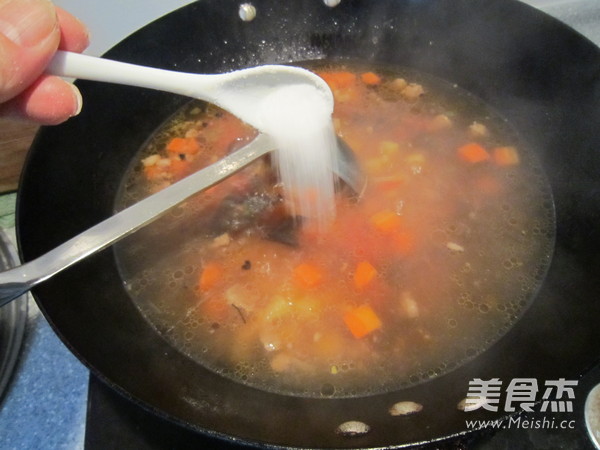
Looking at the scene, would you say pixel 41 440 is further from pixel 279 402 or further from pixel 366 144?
pixel 366 144

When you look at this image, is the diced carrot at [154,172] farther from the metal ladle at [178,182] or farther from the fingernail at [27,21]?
the fingernail at [27,21]

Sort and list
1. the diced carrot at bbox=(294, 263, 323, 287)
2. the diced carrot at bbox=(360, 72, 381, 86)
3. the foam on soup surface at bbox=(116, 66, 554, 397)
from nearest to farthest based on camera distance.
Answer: the foam on soup surface at bbox=(116, 66, 554, 397)
the diced carrot at bbox=(294, 263, 323, 287)
the diced carrot at bbox=(360, 72, 381, 86)

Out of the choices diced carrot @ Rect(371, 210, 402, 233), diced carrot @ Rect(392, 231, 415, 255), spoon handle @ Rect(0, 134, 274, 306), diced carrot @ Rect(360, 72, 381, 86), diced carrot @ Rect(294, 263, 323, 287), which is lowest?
diced carrot @ Rect(294, 263, 323, 287)

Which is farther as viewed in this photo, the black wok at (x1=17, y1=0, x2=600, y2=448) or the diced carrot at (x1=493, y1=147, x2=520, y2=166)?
the diced carrot at (x1=493, y1=147, x2=520, y2=166)

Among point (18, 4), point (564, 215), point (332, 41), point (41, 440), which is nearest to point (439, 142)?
point (564, 215)

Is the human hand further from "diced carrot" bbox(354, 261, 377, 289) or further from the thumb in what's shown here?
"diced carrot" bbox(354, 261, 377, 289)

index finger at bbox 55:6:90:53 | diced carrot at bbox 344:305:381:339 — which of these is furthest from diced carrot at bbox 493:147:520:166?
index finger at bbox 55:6:90:53

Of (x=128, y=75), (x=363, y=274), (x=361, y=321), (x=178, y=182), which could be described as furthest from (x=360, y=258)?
(x=128, y=75)

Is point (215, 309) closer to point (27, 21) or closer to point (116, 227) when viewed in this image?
point (116, 227)
